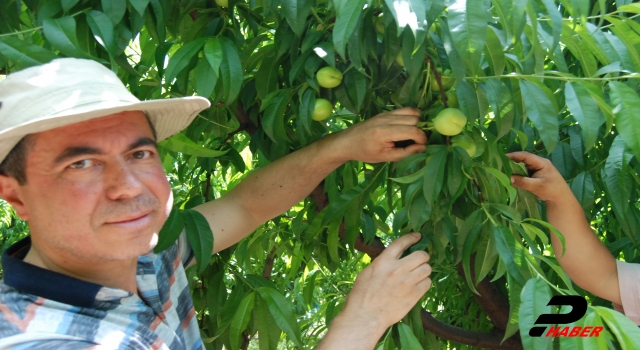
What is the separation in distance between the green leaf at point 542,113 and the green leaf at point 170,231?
0.90m

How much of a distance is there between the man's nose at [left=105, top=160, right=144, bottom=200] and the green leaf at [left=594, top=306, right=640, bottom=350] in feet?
3.13

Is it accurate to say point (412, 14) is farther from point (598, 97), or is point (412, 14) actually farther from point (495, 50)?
point (598, 97)

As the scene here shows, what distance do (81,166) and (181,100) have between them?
0.28 m

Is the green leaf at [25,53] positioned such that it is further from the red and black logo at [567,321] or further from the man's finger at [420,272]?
the red and black logo at [567,321]

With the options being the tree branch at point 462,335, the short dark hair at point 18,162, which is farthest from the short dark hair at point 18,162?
the tree branch at point 462,335

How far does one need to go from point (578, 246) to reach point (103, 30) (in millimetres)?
1506

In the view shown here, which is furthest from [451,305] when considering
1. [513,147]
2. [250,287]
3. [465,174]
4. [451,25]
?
[451,25]

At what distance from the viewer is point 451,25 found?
3.74 ft

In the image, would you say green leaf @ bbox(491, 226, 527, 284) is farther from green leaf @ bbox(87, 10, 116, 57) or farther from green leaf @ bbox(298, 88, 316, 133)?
green leaf @ bbox(87, 10, 116, 57)

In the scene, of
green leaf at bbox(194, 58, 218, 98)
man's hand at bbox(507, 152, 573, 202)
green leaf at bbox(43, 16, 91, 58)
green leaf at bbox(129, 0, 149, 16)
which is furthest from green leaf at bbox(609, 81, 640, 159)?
green leaf at bbox(43, 16, 91, 58)

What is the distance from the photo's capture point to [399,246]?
1.58 metres

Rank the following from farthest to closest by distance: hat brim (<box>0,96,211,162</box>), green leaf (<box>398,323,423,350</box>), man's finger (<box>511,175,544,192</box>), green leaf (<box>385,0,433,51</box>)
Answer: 1. man's finger (<box>511,175,544,192</box>)
2. green leaf (<box>398,323,423,350</box>)
3. hat brim (<box>0,96,211,162</box>)
4. green leaf (<box>385,0,433,51</box>)

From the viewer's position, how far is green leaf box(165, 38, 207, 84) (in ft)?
5.16

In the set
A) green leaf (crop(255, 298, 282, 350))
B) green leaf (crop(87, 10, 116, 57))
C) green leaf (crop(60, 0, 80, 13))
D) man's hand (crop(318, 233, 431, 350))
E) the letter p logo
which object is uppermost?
green leaf (crop(60, 0, 80, 13))
